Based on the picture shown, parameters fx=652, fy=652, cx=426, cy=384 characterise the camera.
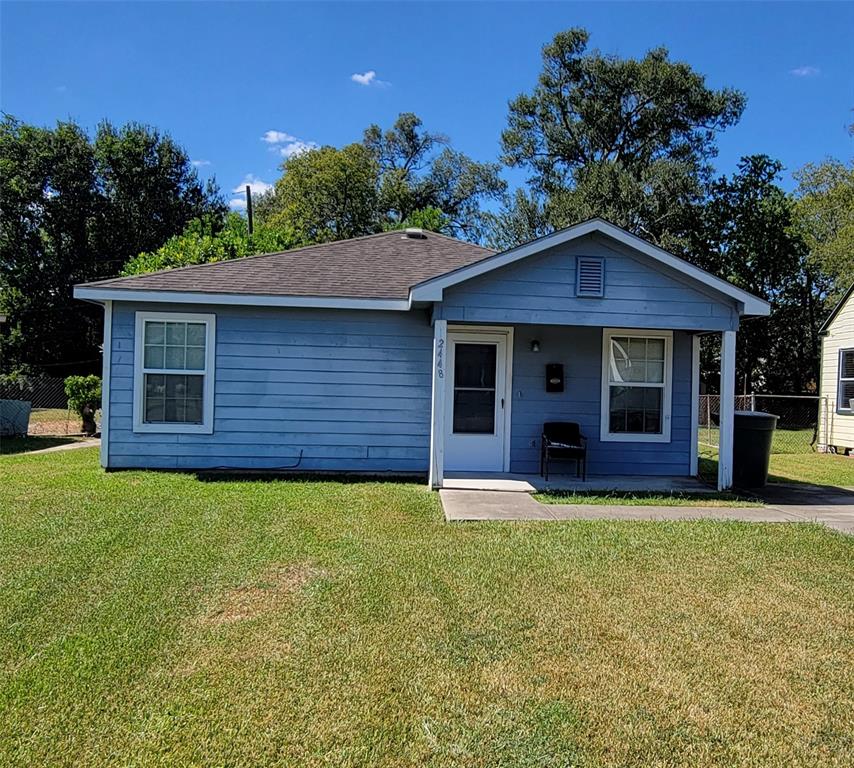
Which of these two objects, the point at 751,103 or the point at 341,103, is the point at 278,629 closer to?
the point at 341,103

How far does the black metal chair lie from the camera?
8477mm

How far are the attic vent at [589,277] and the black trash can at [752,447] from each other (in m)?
2.71

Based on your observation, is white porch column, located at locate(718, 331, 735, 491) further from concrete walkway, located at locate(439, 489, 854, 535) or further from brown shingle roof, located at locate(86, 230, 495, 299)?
brown shingle roof, located at locate(86, 230, 495, 299)

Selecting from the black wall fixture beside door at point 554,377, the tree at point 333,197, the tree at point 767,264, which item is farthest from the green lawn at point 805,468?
the tree at point 333,197

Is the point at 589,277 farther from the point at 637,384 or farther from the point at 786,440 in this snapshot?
the point at 786,440

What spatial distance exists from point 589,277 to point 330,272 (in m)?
3.76

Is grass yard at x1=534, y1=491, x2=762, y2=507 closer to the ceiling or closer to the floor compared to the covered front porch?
closer to the floor

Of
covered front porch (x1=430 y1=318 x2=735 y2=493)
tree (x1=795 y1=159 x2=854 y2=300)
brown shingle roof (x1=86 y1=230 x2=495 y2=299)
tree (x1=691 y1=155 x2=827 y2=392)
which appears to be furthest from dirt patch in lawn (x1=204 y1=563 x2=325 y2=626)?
tree (x1=691 y1=155 x2=827 y2=392)

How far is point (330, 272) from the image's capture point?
9.45 metres

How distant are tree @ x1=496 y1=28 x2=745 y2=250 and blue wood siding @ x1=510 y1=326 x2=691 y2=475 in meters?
15.2

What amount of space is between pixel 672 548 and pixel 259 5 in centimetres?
1024

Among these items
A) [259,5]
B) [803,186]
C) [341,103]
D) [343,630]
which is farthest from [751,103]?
[343,630]

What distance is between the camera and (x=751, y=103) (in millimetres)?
25203

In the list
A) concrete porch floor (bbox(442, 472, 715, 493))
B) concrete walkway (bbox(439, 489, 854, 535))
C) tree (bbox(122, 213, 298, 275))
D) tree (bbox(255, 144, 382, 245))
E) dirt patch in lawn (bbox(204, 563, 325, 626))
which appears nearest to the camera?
dirt patch in lawn (bbox(204, 563, 325, 626))
